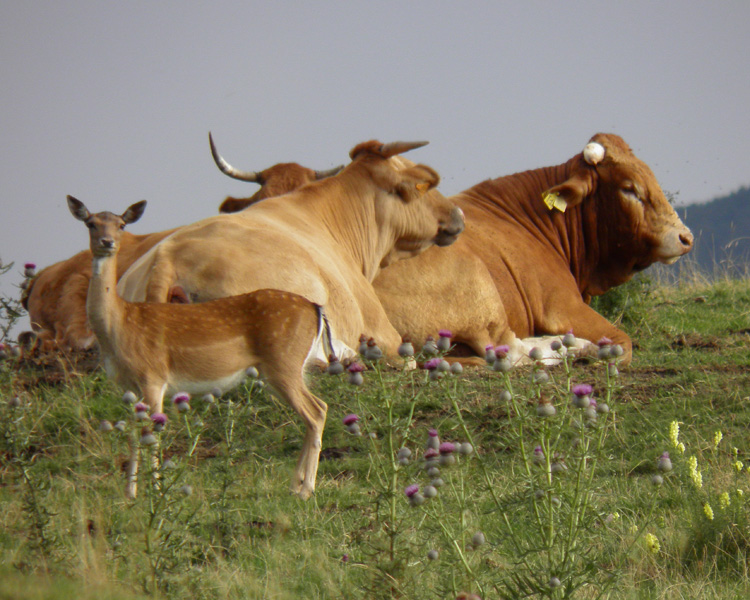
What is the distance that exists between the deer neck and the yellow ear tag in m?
5.21

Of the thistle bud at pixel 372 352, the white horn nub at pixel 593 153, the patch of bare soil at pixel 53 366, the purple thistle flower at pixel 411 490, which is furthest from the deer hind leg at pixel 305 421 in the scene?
the white horn nub at pixel 593 153

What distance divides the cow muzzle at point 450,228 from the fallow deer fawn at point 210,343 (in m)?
2.91

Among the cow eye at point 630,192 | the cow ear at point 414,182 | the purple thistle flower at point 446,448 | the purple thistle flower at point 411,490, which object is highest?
the cow ear at point 414,182

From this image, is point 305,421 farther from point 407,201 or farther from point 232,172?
point 232,172

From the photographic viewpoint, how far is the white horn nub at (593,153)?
8.86 metres

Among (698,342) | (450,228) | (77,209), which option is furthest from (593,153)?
(77,209)

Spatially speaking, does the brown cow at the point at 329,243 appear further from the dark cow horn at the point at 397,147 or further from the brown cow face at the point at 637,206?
the brown cow face at the point at 637,206

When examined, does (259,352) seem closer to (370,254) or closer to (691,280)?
(370,254)

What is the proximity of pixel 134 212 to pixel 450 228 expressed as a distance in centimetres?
363

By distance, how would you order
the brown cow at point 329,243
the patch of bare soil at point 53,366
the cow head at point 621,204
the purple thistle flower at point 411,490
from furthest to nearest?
1. the cow head at point 621,204
2. the patch of bare soil at point 53,366
3. the brown cow at point 329,243
4. the purple thistle flower at point 411,490

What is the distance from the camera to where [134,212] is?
429 centimetres

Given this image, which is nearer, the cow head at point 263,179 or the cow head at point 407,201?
the cow head at point 407,201

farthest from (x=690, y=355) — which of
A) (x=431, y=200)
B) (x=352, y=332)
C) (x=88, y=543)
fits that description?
(x=88, y=543)

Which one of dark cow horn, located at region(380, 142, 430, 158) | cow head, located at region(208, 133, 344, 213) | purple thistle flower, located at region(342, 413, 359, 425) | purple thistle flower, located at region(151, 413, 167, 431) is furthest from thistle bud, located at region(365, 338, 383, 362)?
cow head, located at region(208, 133, 344, 213)
